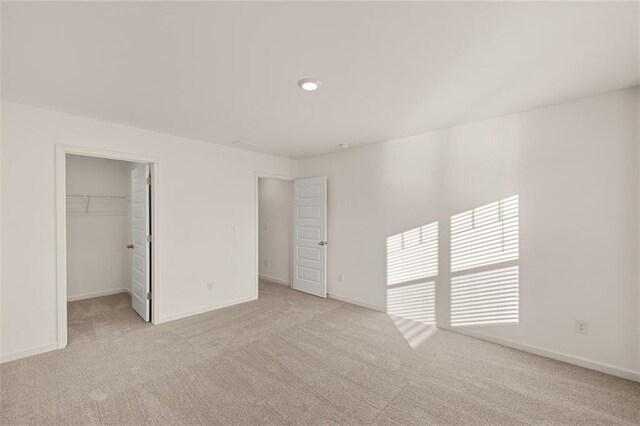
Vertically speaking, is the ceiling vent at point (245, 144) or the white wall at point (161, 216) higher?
the ceiling vent at point (245, 144)

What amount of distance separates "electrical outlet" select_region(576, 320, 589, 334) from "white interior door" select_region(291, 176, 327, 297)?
3133 mm

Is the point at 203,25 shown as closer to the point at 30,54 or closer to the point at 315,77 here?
the point at 315,77

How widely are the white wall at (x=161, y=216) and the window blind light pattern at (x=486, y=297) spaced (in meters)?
3.03

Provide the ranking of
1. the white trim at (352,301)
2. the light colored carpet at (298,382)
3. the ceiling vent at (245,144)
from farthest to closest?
the white trim at (352,301), the ceiling vent at (245,144), the light colored carpet at (298,382)

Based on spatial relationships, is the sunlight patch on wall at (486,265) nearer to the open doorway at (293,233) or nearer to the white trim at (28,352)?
the open doorway at (293,233)

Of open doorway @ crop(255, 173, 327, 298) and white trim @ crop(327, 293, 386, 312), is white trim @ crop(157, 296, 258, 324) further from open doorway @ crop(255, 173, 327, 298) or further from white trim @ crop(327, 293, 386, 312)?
white trim @ crop(327, 293, 386, 312)

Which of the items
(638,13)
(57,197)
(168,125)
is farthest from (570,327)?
(57,197)

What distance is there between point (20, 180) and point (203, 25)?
100 inches

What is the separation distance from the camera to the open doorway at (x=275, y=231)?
5.68 m

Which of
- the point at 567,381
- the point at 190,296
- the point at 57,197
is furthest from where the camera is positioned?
the point at 190,296

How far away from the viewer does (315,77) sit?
2.19 metres

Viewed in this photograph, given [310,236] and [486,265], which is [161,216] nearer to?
[310,236]

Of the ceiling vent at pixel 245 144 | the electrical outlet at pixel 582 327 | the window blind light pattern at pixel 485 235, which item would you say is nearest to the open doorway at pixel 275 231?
the ceiling vent at pixel 245 144

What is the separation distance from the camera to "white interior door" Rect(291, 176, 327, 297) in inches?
189
